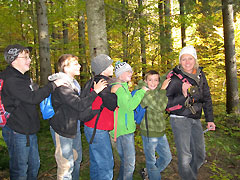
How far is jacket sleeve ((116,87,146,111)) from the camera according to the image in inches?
116

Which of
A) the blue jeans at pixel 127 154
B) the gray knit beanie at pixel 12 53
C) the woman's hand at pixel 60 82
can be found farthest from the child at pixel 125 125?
the gray knit beanie at pixel 12 53

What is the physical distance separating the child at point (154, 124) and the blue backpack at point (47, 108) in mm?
1533

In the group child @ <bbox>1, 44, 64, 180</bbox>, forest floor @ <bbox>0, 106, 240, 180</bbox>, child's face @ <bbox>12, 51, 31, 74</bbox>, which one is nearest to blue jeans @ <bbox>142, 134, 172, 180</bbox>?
forest floor @ <bbox>0, 106, 240, 180</bbox>

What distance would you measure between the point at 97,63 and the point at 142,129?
144 cm

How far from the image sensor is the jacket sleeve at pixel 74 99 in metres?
2.67

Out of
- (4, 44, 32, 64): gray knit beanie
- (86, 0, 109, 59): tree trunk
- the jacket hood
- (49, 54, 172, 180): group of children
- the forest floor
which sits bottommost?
the forest floor

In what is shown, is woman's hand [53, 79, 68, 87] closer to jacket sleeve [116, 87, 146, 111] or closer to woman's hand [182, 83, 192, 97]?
jacket sleeve [116, 87, 146, 111]

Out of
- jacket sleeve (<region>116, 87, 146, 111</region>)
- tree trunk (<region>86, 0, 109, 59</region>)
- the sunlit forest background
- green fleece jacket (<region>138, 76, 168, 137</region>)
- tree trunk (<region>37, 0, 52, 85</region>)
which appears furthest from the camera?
tree trunk (<region>37, 0, 52, 85</region>)

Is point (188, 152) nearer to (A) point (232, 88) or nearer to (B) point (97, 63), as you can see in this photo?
(B) point (97, 63)

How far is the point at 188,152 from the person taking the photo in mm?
3414

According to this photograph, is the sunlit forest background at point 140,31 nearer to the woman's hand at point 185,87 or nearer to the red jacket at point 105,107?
the red jacket at point 105,107

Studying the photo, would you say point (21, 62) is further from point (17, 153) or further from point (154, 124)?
point (154, 124)

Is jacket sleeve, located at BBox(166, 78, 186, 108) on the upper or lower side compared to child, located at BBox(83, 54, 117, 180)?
upper

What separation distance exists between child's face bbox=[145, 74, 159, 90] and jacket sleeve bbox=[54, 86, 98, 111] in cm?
115
